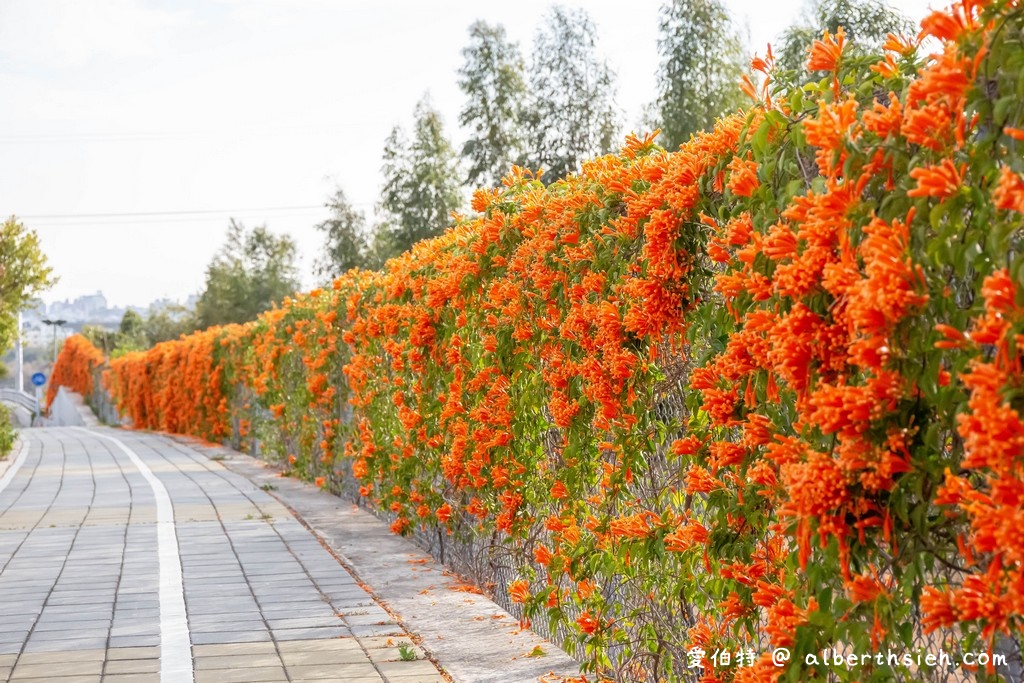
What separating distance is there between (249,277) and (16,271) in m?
26.7

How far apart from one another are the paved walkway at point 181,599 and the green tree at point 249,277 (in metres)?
35.9

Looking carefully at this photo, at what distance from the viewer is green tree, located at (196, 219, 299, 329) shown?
1885 inches

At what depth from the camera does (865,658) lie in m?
2.69

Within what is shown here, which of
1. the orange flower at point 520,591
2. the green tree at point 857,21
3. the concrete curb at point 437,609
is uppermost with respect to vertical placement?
the green tree at point 857,21

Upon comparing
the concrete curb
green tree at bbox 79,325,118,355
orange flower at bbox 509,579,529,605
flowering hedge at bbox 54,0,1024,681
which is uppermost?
green tree at bbox 79,325,118,355

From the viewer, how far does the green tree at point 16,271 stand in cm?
2173

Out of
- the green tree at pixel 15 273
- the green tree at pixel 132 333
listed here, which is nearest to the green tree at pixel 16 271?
the green tree at pixel 15 273

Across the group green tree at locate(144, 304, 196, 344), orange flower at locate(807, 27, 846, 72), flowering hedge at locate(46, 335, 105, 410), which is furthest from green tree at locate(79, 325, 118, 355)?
orange flower at locate(807, 27, 846, 72)

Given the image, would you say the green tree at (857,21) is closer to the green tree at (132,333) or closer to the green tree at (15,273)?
the green tree at (15,273)

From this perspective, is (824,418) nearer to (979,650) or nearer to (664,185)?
(979,650)

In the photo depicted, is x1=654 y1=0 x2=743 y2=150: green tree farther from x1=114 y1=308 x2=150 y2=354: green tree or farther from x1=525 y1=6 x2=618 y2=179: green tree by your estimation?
x1=114 y1=308 x2=150 y2=354: green tree

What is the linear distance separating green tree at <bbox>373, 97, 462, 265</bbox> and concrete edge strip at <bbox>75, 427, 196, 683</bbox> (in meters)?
28.5

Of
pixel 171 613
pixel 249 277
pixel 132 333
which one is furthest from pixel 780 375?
pixel 132 333

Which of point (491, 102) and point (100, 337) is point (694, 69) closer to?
point (491, 102)
